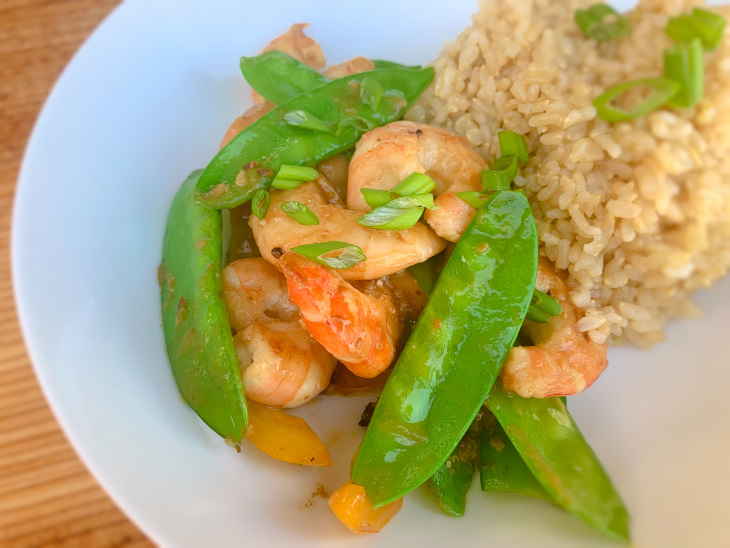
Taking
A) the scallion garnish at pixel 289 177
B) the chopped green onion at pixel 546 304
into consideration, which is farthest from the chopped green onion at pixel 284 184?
the chopped green onion at pixel 546 304

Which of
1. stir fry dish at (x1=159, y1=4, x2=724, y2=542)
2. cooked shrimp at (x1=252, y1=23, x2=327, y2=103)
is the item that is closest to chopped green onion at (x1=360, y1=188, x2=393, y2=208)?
stir fry dish at (x1=159, y1=4, x2=724, y2=542)

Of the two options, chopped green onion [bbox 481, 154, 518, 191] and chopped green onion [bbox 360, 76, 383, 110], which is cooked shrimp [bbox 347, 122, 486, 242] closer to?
chopped green onion [bbox 481, 154, 518, 191]

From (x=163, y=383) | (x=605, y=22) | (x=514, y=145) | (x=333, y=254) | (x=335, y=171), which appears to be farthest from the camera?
(x=335, y=171)

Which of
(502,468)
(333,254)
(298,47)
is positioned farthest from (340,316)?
(298,47)

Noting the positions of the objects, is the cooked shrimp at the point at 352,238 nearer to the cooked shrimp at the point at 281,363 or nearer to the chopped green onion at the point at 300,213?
the chopped green onion at the point at 300,213

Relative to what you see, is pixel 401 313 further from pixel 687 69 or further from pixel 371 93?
pixel 687 69

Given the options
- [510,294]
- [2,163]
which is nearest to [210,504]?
[510,294]
